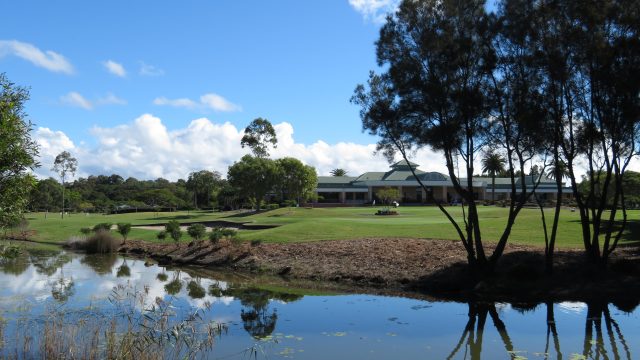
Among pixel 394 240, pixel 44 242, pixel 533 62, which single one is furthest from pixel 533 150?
pixel 44 242

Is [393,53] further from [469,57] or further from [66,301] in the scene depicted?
[66,301]

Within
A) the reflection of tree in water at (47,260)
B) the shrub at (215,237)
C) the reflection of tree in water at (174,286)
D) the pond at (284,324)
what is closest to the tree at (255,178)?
the reflection of tree in water at (47,260)

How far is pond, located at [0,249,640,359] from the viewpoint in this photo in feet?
39.5

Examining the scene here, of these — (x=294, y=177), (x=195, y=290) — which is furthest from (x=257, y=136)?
(x=195, y=290)

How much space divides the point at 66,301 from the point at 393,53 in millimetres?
14667

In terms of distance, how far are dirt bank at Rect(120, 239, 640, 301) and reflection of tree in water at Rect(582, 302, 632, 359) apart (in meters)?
2.29

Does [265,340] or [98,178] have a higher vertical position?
[98,178]

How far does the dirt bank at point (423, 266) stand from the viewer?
2041 centimetres

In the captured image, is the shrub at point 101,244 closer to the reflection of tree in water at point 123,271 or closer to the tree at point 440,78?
the reflection of tree in water at point 123,271

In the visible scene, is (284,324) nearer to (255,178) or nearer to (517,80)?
(517,80)

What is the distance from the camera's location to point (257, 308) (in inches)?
736

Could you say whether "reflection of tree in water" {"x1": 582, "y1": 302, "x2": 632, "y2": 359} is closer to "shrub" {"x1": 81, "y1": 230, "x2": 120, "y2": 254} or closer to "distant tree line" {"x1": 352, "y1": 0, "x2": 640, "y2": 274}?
"distant tree line" {"x1": 352, "y1": 0, "x2": 640, "y2": 274}

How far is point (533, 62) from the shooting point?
1984 cm

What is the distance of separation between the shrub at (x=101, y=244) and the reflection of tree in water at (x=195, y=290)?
584 inches
